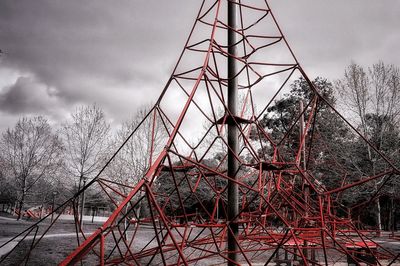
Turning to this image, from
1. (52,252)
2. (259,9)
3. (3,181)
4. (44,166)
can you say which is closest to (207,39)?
(259,9)

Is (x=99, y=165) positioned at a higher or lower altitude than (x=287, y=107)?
lower

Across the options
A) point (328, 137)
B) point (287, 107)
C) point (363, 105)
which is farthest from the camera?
point (287, 107)

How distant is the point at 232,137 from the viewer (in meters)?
4.93

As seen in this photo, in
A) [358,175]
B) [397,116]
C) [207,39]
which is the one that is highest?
[397,116]

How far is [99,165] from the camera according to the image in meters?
23.2

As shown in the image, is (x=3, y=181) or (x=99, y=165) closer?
(x=99, y=165)

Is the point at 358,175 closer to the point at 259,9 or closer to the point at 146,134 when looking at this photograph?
the point at 146,134

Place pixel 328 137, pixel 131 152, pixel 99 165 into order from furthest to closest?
pixel 99 165 → pixel 328 137 → pixel 131 152

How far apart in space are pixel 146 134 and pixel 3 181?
2992cm

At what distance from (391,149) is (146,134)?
50.0ft

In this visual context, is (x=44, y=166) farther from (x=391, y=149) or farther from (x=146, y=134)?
(x=391, y=149)

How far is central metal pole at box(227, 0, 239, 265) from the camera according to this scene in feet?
14.7

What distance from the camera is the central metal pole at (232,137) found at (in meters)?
4.48

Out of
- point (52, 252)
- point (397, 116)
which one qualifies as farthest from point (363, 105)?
point (52, 252)
